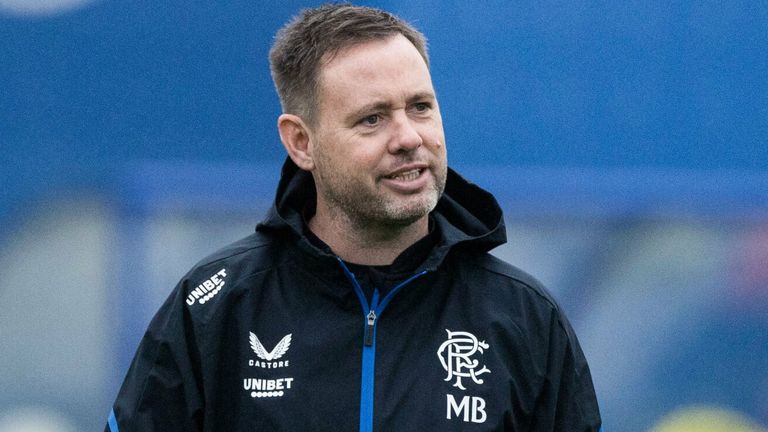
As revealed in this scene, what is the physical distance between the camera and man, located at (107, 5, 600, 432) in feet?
6.26

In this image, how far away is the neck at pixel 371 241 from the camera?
2029 millimetres

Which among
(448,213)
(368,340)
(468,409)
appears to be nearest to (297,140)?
(448,213)

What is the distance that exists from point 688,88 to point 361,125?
65.8 inches

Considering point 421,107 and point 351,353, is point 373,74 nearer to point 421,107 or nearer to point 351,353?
point 421,107

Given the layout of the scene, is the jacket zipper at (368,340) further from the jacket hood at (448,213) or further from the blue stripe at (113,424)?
the blue stripe at (113,424)

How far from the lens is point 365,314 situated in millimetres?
1948

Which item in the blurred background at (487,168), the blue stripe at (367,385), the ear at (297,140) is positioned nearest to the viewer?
the blue stripe at (367,385)

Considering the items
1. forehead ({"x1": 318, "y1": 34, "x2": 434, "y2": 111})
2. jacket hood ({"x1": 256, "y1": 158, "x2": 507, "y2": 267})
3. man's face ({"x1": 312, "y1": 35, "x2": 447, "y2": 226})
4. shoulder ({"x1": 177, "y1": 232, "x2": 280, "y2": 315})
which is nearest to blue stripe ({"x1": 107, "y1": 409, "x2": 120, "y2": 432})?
shoulder ({"x1": 177, "y1": 232, "x2": 280, "y2": 315})

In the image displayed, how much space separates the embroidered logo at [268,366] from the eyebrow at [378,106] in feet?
1.33

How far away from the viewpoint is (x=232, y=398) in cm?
194

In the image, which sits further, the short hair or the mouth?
the short hair

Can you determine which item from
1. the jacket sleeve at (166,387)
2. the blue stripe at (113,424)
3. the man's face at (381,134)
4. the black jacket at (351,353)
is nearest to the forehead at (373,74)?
the man's face at (381,134)

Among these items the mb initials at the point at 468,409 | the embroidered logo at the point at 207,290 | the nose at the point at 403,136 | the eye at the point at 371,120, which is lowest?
the mb initials at the point at 468,409

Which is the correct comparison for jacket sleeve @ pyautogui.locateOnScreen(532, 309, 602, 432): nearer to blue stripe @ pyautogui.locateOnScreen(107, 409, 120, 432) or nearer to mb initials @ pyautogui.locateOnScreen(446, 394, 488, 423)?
mb initials @ pyautogui.locateOnScreen(446, 394, 488, 423)
